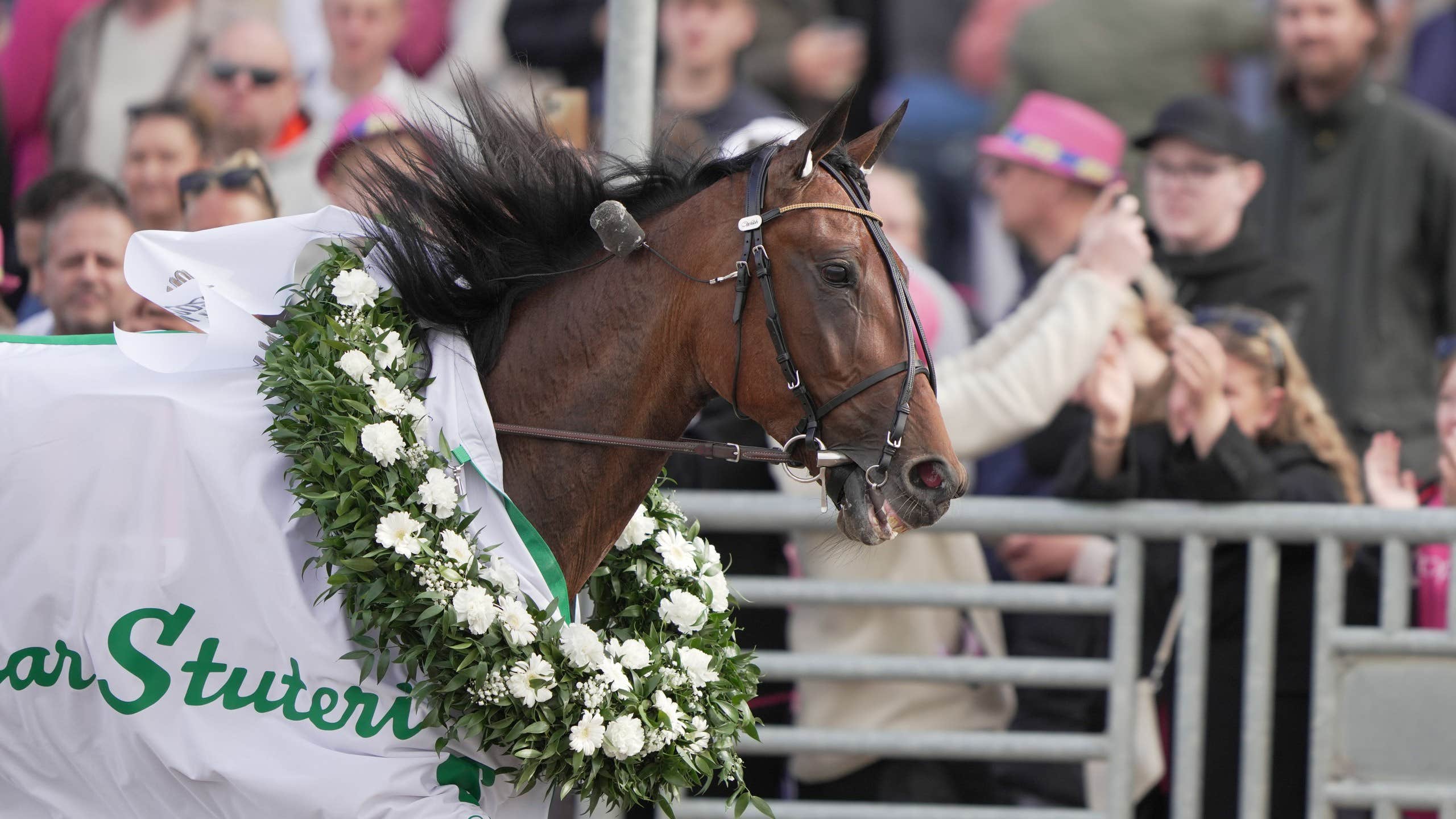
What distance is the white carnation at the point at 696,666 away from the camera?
3.28 meters

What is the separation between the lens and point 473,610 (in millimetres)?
3000

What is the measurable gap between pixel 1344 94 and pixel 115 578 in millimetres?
4998

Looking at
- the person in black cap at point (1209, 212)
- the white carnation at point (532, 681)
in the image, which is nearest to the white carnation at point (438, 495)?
the white carnation at point (532, 681)

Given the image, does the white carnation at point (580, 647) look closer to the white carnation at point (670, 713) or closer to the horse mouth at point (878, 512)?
the white carnation at point (670, 713)

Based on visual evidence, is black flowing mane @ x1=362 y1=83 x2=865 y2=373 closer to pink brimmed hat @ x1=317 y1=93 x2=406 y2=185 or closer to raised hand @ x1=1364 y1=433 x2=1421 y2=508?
pink brimmed hat @ x1=317 y1=93 x2=406 y2=185

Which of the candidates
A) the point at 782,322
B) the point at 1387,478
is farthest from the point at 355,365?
the point at 1387,478

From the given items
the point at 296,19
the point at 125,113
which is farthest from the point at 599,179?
the point at 296,19

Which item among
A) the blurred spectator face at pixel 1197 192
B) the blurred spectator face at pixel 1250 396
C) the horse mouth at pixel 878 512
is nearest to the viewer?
the horse mouth at pixel 878 512

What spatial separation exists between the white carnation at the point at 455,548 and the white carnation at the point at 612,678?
33 cm

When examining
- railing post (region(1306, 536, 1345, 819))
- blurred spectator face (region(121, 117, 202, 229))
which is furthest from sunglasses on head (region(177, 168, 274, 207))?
railing post (region(1306, 536, 1345, 819))

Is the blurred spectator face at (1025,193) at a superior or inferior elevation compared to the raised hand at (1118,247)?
superior

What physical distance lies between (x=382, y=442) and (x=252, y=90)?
11.8ft

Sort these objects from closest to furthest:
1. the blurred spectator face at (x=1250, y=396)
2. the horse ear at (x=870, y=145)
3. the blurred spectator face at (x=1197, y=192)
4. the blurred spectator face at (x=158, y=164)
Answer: the horse ear at (x=870, y=145) → the blurred spectator face at (x=1250, y=396) → the blurred spectator face at (x=158, y=164) → the blurred spectator face at (x=1197, y=192)

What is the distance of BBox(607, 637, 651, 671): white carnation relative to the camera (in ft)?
10.5
